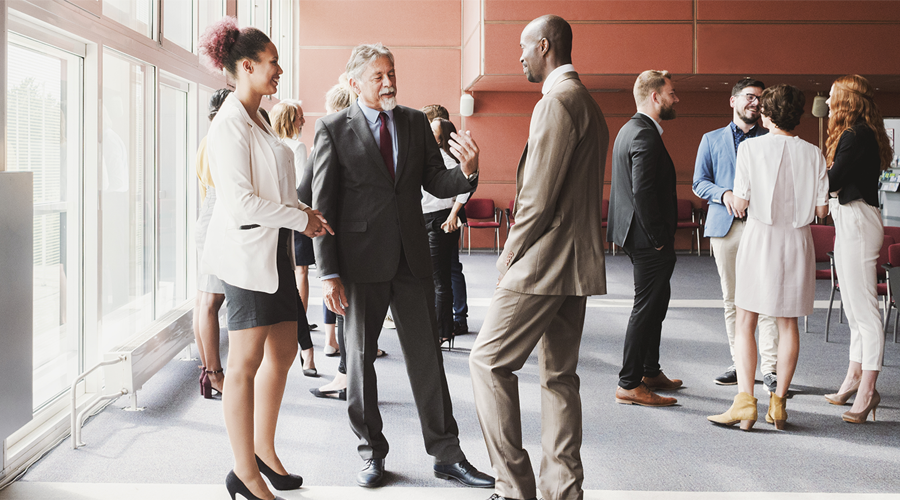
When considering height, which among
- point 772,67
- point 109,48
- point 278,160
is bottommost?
point 278,160

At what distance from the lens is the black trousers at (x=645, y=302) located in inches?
143

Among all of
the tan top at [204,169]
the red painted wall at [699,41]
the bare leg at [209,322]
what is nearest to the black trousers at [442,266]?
the bare leg at [209,322]

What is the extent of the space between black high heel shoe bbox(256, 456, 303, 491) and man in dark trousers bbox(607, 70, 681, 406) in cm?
185

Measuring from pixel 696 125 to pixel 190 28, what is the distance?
28.1ft

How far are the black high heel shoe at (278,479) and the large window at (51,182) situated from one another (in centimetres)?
130

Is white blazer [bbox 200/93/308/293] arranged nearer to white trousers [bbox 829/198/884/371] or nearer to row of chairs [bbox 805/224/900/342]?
white trousers [bbox 829/198/884/371]

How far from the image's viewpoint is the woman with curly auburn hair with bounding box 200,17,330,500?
2205mm

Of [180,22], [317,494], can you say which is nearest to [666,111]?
[317,494]

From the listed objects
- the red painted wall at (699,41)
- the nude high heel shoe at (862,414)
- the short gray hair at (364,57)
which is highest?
the red painted wall at (699,41)

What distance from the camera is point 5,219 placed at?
8.02ft

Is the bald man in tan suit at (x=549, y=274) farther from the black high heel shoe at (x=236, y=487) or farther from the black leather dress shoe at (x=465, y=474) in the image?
the black high heel shoe at (x=236, y=487)

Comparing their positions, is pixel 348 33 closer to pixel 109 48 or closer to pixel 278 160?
pixel 109 48

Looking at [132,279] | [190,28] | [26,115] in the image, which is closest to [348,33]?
[190,28]

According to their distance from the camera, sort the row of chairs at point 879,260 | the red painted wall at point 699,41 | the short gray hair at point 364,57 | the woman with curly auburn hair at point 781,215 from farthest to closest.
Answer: the red painted wall at point 699,41 → the row of chairs at point 879,260 → the woman with curly auburn hair at point 781,215 → the short gray hair at point 364,57
